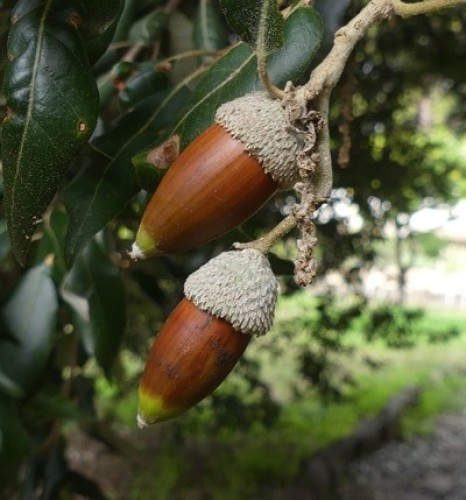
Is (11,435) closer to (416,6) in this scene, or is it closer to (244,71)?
(244,71)

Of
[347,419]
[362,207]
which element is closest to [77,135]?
[362,207]

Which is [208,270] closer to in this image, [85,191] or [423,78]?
[85,191]

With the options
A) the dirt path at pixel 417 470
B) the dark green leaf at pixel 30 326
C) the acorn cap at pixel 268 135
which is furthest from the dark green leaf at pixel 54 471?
the dirt path at pixel 417 470

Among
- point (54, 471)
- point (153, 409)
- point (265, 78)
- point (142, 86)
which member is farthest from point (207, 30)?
point (54, 471)

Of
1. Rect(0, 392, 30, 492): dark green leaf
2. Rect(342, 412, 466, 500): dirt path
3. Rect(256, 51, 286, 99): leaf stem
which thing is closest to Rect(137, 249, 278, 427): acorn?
Rect(256, 51, 286, 99): leaf stem

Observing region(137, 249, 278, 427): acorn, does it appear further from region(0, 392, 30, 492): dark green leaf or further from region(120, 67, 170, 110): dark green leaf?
region(0, 392, 30, 492): dark green leaf
